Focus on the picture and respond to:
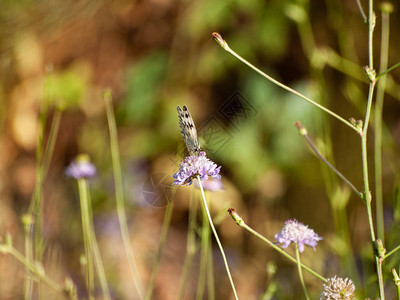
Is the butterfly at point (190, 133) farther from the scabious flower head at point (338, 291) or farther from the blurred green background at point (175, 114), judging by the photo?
the blurred green background at point (175, 114)

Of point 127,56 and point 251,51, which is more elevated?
point 127,56

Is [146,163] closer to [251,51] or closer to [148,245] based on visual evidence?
[148,245]

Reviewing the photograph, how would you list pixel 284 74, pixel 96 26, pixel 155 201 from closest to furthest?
pixel 155 201
pixel 284 74
pixel 96 26

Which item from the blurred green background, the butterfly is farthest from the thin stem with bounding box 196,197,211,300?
the blurred green background

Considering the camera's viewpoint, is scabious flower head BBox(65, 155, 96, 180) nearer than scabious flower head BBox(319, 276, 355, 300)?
No

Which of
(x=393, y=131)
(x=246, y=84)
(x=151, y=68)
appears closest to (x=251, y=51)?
(x=246, y=84)

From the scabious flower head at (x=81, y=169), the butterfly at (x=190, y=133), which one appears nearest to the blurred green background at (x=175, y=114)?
the scabious flower head at (x=81, y=169)

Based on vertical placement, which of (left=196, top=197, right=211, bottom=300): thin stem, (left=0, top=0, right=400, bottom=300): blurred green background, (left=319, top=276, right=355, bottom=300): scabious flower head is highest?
(left=0, top=0, right=400, bottom=300): blurred green background

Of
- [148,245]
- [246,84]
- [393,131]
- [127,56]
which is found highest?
[127,56]

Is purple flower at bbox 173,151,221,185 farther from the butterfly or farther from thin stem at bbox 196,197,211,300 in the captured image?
thin stem at bbox 196,197,211,300
